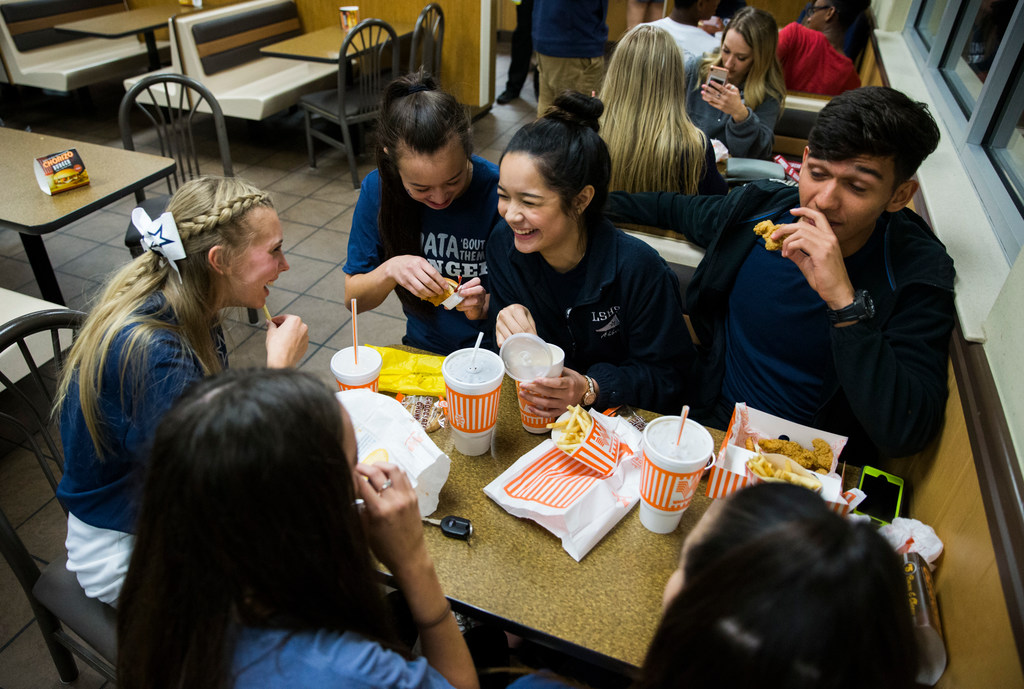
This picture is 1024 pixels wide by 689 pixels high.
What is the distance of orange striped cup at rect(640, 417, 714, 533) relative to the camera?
1177 millimetres

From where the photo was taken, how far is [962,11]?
11.0 feet

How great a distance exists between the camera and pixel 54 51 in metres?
5.60

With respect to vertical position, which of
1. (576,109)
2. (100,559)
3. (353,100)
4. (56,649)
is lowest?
(56,649)

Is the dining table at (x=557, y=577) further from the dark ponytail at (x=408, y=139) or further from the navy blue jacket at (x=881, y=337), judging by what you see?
the dark ponytail at (x=408, y=139)

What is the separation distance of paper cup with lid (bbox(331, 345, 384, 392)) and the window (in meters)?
1.64

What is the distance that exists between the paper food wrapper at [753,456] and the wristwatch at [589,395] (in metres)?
0.32

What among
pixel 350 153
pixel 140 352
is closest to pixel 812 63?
pixel 350 153

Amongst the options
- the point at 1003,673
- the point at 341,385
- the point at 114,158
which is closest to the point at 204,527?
the point at 341,385

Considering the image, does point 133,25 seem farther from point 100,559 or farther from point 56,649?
point 100,559

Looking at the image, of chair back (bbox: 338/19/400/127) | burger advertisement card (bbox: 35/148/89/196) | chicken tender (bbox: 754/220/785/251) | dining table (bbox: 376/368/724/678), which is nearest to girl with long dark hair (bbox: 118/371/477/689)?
dining table (bbox: 376/368/724/678)

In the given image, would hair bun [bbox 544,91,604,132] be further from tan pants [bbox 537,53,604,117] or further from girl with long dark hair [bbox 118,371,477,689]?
tan pants [bbox 537,53,604,117]

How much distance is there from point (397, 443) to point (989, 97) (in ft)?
8.50

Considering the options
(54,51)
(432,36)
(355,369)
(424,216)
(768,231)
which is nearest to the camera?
(355,369)

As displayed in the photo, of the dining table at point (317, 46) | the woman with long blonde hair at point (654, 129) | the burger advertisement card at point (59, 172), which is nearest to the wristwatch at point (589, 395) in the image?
the woman with long blonde hair at point (654, 129)
